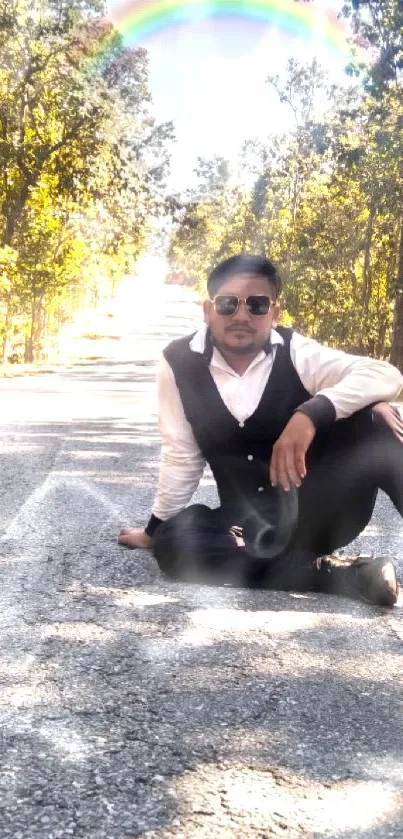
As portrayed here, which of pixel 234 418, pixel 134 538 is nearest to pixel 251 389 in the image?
pixel 234 418

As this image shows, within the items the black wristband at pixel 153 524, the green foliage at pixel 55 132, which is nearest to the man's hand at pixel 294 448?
the black wristband at pixel 153 524

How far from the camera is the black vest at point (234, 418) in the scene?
3.94m

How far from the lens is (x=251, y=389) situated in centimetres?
397

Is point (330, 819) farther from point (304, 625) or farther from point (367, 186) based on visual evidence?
point (367, 186)

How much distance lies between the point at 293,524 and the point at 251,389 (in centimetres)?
60

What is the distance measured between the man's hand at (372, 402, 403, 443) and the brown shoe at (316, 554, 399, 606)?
53 centimetres

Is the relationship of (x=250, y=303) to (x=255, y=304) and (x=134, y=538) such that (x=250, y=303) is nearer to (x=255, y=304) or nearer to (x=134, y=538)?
(x=255, y=304)

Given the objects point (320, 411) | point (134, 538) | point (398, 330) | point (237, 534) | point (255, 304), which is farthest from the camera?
point (398, 330)

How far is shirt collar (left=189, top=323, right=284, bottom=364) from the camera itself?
3.97 m

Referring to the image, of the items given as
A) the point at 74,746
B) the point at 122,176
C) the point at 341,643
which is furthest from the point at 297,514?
the point at 122,176

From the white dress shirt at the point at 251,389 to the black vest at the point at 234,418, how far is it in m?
0.03

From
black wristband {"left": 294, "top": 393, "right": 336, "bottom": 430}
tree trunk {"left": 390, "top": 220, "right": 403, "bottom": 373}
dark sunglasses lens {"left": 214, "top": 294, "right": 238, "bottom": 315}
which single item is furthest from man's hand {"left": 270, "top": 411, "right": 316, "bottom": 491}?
tree trunk {"left": 390, "top": 220, "right": 403, "bottom": 373}

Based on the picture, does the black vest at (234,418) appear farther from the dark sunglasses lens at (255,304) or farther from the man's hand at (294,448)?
the man's hand at (294,448)

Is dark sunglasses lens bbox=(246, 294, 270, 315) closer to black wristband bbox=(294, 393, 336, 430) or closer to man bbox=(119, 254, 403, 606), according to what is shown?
man bbox=(119, 254, 403, 606)
